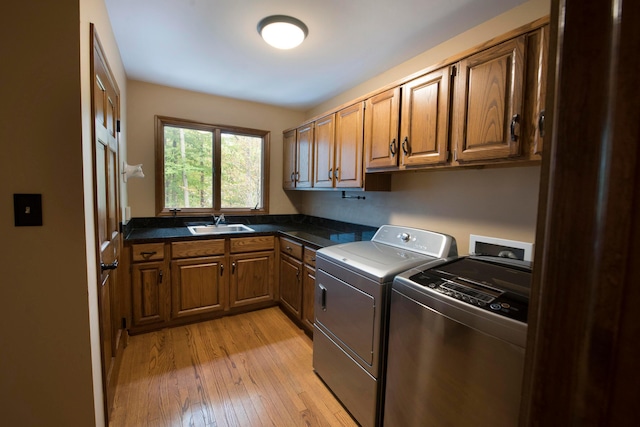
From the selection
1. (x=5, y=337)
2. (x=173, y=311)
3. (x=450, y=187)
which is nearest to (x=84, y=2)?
(x=5, y=337)

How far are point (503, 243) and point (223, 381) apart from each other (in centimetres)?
198

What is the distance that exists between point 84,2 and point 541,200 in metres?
1.62

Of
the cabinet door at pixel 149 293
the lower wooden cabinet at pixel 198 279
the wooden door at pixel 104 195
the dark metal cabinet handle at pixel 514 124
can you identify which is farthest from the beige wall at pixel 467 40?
the cabinet door at pixel 149 293

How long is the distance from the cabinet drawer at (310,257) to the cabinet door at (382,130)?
817 mm

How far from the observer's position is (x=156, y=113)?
2891 millimetres

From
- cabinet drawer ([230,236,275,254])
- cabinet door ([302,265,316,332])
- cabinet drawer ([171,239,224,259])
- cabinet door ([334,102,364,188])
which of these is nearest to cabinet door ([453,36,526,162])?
cabinet door ([334,102,364,188])

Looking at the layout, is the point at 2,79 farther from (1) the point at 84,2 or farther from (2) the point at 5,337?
(2) the point at 5,337

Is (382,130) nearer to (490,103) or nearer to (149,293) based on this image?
(490,103)

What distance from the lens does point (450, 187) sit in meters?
1.93

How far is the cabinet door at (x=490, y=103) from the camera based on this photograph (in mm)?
1292

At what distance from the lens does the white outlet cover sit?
4.96 feet

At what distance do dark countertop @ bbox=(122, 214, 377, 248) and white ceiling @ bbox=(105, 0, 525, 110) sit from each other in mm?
1414

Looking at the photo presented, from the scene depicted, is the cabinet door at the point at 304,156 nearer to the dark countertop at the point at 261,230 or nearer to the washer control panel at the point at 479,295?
the dark countertop at the point at 261,230

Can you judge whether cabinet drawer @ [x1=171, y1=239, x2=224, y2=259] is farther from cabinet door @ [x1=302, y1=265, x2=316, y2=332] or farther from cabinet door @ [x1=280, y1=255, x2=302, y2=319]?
cabinet door @ [x1=302, y1=265, x2=316, y2=332]
